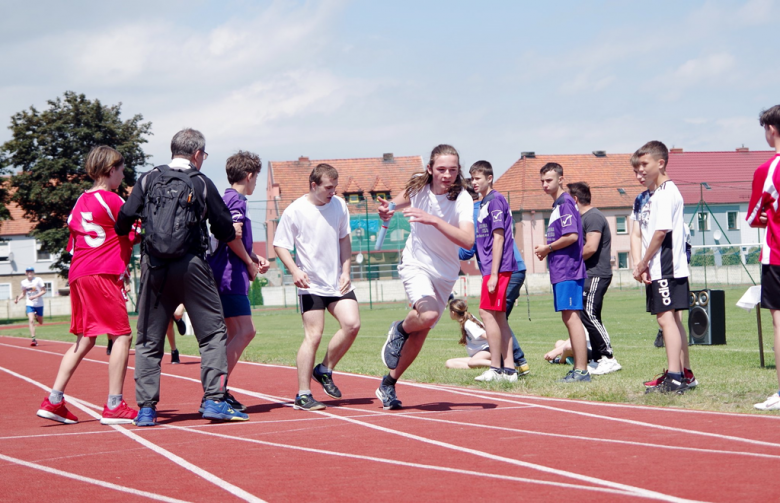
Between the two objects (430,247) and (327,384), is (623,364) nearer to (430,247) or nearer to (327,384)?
(327,384)

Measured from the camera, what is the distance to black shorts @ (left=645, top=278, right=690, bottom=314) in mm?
6715

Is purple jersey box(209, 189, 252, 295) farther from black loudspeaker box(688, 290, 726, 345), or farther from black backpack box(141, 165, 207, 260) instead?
black loudspeaker box(688, 290, 726, 345)

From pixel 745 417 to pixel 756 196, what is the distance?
1530mm

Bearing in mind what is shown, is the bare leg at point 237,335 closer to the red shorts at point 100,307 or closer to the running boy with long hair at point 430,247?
the red shorts at point 100,307

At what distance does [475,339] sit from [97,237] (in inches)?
194

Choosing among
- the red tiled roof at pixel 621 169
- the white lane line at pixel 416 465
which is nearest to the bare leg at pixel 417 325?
the white lane line at pixel 416 465

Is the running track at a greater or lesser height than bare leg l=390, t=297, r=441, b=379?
lesser

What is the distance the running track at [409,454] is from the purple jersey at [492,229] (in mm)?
1515

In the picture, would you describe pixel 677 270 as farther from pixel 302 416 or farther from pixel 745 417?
pixel 302 416

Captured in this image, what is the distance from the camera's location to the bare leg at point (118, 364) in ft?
20.5


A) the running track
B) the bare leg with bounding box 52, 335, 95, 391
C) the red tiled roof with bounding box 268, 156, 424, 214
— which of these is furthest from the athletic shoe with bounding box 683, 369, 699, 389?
the red tiled roof with bounding box 268, 156, 424, 214

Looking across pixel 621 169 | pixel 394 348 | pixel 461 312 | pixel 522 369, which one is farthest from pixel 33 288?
pixel 621 169

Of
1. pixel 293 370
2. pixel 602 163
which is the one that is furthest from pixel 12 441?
pixel 602 163

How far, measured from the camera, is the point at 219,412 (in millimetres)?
6020
